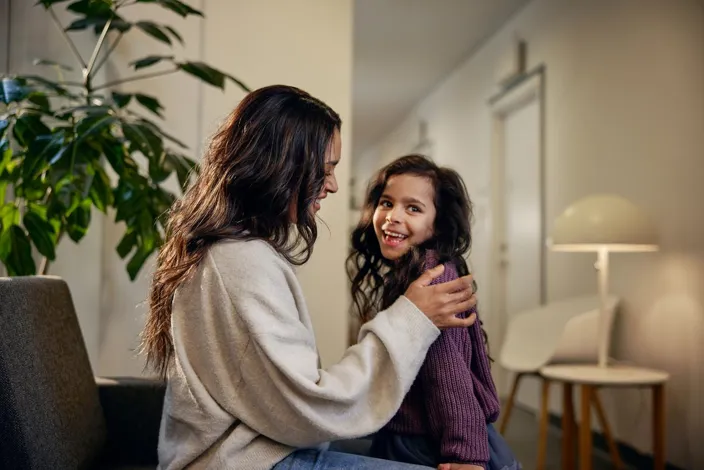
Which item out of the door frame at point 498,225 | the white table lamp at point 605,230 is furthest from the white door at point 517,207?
the white table lamp at point 605,230

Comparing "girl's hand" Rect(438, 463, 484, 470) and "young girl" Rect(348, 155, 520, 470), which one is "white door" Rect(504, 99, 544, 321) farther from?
"girl's hand" Rect(438, 463, 484, 470)

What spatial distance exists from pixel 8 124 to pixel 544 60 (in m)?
3.83

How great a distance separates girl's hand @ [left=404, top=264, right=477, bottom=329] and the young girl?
0.10m

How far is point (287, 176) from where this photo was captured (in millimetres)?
1215

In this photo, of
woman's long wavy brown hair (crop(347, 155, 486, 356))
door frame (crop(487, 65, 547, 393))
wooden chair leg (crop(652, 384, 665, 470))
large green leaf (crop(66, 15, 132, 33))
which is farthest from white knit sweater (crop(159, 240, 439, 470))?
door frame (crop(487, 65, 547, 393))

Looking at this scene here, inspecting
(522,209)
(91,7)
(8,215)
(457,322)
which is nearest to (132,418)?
(8,215)

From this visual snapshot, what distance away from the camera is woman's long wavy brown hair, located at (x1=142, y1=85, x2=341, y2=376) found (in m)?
1.20

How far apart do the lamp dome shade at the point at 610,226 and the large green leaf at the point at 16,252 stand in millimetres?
2317

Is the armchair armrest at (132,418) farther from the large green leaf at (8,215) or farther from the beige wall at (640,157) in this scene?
the beige wall at (640,157)

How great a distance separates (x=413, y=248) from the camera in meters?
1.50

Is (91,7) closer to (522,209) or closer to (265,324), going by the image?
(265,324)

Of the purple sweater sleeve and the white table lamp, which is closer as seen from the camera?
the purple sweater sleeve

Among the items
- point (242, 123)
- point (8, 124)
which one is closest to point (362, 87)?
point (8, 124)

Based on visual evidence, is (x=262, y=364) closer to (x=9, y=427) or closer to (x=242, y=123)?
(x=242, y=123)
